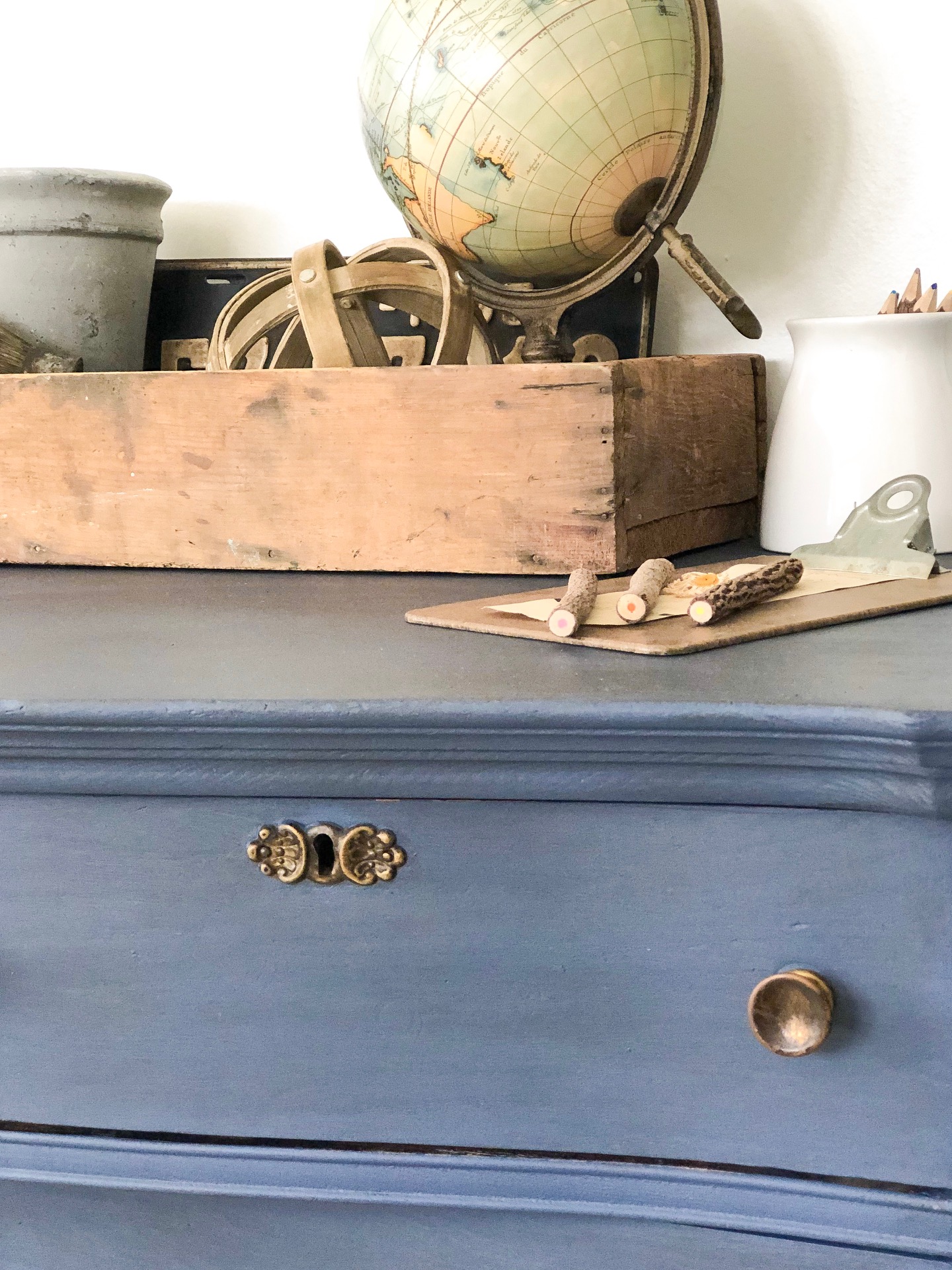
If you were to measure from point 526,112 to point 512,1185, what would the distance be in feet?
2.38

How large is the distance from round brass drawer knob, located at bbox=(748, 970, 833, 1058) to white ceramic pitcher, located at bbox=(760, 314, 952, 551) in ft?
1.49

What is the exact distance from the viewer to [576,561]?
802 mm

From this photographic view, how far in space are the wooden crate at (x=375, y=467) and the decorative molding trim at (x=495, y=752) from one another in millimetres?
286

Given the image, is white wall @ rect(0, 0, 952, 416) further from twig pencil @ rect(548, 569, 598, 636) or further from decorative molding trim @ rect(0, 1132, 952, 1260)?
decorative molding trim @ rect(0, 1132, 952, 1260)

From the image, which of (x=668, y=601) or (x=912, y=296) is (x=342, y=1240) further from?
(x=912, y=296)

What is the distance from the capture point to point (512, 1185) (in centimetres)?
60

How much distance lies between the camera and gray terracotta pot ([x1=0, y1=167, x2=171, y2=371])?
3.49ft

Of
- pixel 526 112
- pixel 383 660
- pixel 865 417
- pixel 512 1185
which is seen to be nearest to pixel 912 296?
pixel 865 417

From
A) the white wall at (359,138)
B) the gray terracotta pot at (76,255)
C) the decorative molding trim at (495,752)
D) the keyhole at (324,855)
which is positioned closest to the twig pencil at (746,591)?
the decorative molding trim at (495,752)

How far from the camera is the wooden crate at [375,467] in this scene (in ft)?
2.59

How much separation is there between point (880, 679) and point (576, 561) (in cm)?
31

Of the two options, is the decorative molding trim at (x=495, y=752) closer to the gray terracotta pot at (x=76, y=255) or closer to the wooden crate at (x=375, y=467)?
the wooden crate at (x=375, y=467)

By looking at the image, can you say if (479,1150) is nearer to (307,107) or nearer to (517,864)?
(517,864)

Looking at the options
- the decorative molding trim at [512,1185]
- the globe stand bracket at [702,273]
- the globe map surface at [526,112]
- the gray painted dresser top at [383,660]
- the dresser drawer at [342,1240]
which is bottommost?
the dresser drawer at [342,1240]
